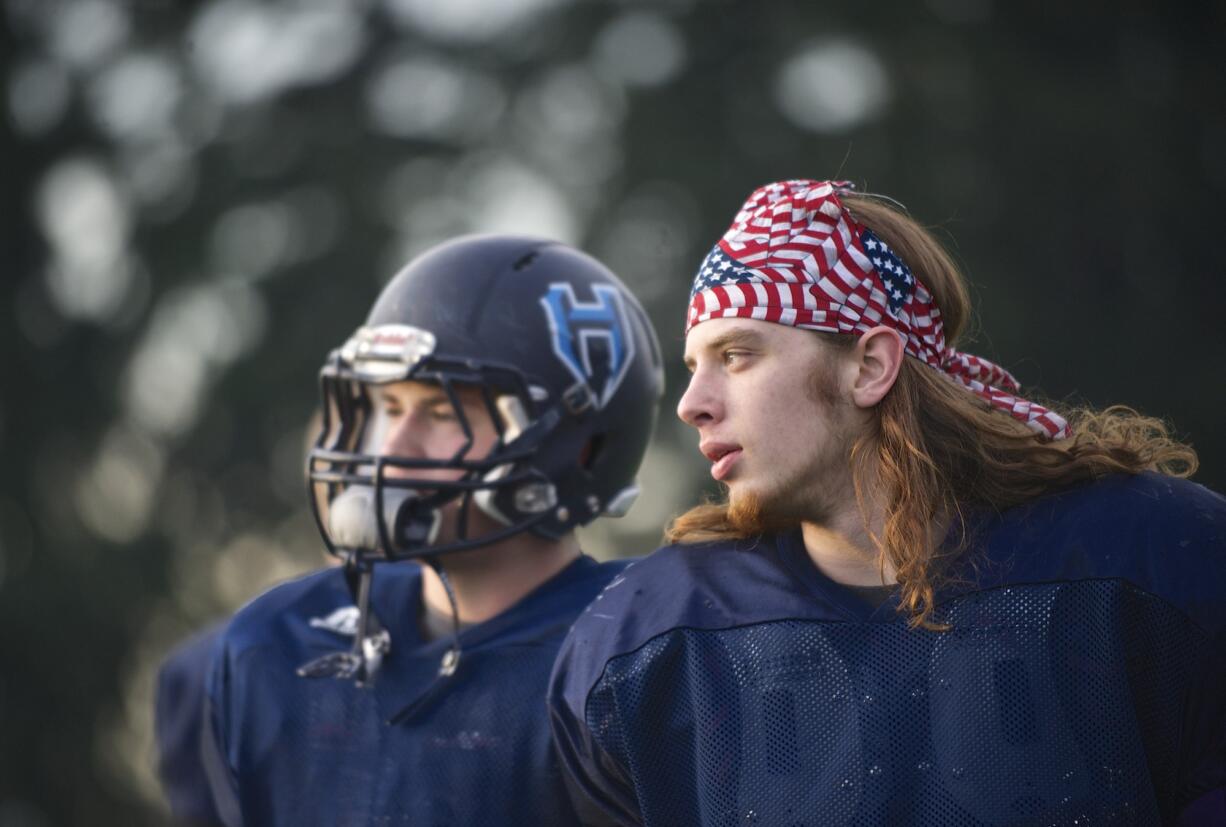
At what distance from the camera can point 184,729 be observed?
12.8 ft

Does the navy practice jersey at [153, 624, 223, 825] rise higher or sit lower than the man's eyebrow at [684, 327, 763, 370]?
lower

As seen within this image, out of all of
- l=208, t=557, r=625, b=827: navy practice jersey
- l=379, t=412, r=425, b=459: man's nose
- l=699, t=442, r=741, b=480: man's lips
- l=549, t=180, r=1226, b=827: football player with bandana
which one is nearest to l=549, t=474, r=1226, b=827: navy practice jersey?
l=549, t=180, r=1226, b=827: football player with bandana

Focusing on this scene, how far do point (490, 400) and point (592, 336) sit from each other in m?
0.30

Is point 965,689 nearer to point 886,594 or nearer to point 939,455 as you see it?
point 886,594

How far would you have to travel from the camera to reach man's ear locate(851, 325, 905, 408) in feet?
7.79

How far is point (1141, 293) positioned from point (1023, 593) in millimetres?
7558

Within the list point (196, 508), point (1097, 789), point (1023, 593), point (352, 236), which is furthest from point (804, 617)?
point (352, 236)

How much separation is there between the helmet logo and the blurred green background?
6.09 meters

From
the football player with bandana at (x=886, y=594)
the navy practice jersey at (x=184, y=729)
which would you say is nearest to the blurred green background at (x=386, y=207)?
the navy practice jersey at (x=184, y=729)

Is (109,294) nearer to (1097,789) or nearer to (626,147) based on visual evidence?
(626,147)

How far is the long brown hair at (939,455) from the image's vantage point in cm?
229

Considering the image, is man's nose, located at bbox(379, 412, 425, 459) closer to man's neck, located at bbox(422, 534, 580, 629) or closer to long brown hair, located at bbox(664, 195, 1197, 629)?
man's neck, located at bbox(422, 534, 580, 629)

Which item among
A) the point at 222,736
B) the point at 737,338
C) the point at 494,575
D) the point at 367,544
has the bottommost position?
the point at 222,736

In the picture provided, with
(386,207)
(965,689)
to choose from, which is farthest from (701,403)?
(386,207)
